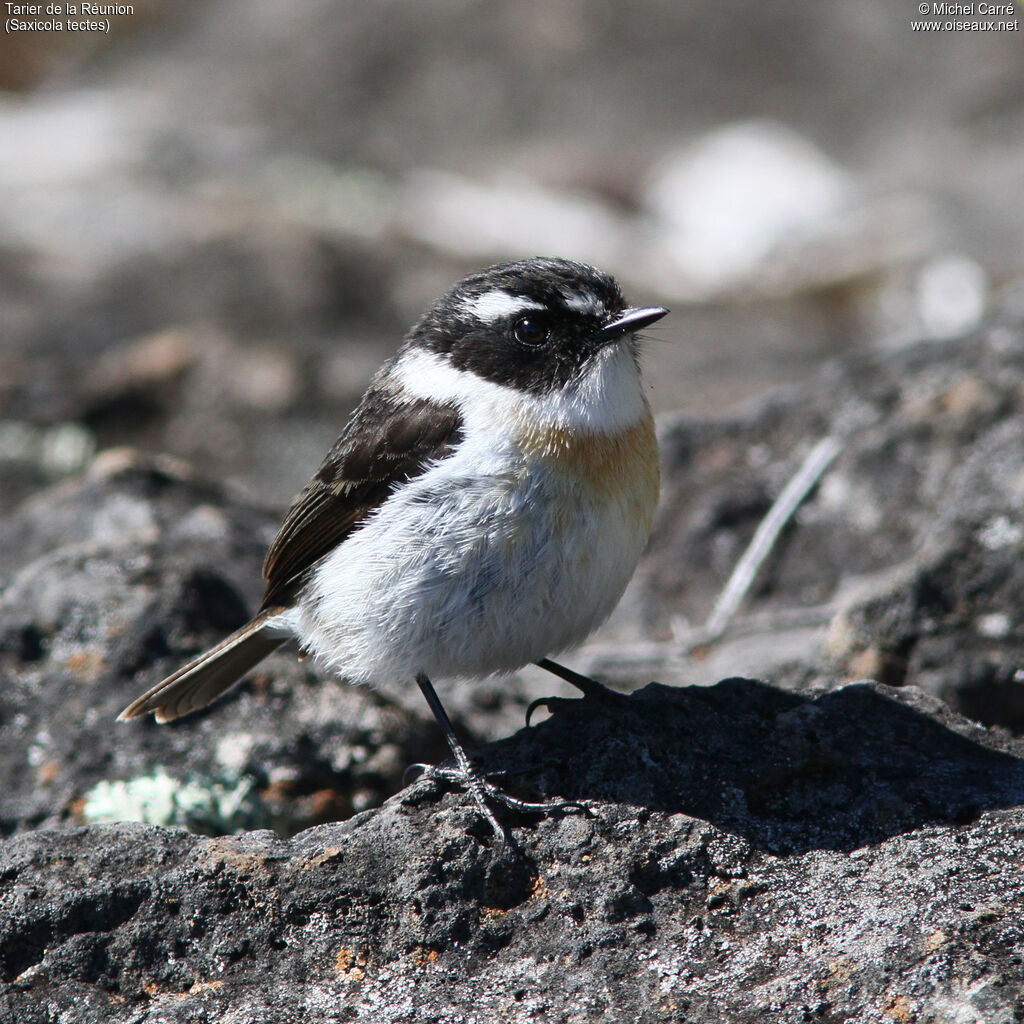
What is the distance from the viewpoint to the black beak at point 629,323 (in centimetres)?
443

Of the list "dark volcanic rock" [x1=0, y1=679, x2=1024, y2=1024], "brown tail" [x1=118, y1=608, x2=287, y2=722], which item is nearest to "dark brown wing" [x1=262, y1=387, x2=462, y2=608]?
"brown tail" [x1=118, y1=608, x2=287, y2=722]

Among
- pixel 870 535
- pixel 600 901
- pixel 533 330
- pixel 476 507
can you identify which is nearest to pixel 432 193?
pixel 870 535

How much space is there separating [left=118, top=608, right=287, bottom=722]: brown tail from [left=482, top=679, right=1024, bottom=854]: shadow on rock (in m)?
1.23

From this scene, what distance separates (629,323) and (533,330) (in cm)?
36

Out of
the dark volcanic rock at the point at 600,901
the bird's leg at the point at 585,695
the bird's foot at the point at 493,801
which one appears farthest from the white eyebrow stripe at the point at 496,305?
the bird's foot at the point at 493,801

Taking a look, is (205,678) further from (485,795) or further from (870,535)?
(870,535)

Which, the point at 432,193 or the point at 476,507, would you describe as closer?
the point at 476,507

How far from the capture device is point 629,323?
175 inches

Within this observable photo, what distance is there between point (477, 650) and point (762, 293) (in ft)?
31.6

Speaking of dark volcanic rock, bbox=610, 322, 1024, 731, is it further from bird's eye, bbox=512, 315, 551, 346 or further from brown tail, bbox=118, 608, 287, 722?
brown tail, bbox=118, 608, 287, 722

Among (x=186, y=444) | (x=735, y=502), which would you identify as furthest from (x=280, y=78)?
(x=735, y=502)

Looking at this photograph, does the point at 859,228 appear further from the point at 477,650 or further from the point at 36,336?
the point at 477,650

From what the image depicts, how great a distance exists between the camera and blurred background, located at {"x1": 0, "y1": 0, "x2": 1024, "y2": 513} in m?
9.26

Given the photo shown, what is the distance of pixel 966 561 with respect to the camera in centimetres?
477
